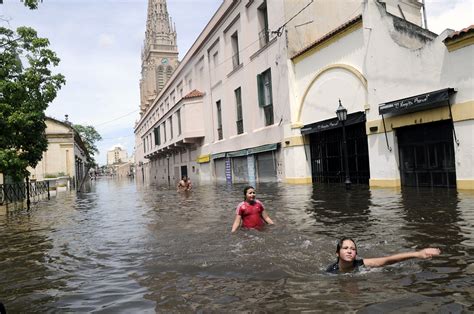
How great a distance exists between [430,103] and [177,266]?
10.6 m

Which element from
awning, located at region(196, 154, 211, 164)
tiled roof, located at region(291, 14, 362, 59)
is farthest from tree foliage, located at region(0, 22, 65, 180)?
awning, located at region(196, 154, 211, 164)

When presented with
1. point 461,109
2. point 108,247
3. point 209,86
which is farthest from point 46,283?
point 209,86

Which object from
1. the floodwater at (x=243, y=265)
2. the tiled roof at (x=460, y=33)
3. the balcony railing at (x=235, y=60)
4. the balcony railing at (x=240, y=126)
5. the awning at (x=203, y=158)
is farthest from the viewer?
the awning at (x=203, y=158)

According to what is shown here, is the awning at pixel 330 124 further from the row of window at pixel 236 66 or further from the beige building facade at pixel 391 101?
the row of window at pixel 236 66

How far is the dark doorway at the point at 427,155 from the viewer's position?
1371cm

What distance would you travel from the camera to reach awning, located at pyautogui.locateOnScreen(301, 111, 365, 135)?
17.4m

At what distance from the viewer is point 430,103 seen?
13.3 metres

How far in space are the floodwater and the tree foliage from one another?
666 cm

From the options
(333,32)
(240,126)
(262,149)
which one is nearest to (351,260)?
(333,32)

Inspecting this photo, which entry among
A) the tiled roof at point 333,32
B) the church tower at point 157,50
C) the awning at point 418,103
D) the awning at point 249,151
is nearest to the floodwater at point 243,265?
the awning at point 418,103

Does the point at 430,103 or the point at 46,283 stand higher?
the point at 430,103

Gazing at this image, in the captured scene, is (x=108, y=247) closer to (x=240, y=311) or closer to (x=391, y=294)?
(x=240, y=311)

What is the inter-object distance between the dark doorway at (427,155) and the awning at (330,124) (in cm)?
210

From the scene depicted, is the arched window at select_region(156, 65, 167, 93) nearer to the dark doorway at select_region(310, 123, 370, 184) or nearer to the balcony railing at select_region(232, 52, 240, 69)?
the balcony railing at select_region(232, 52, 240, 69)
